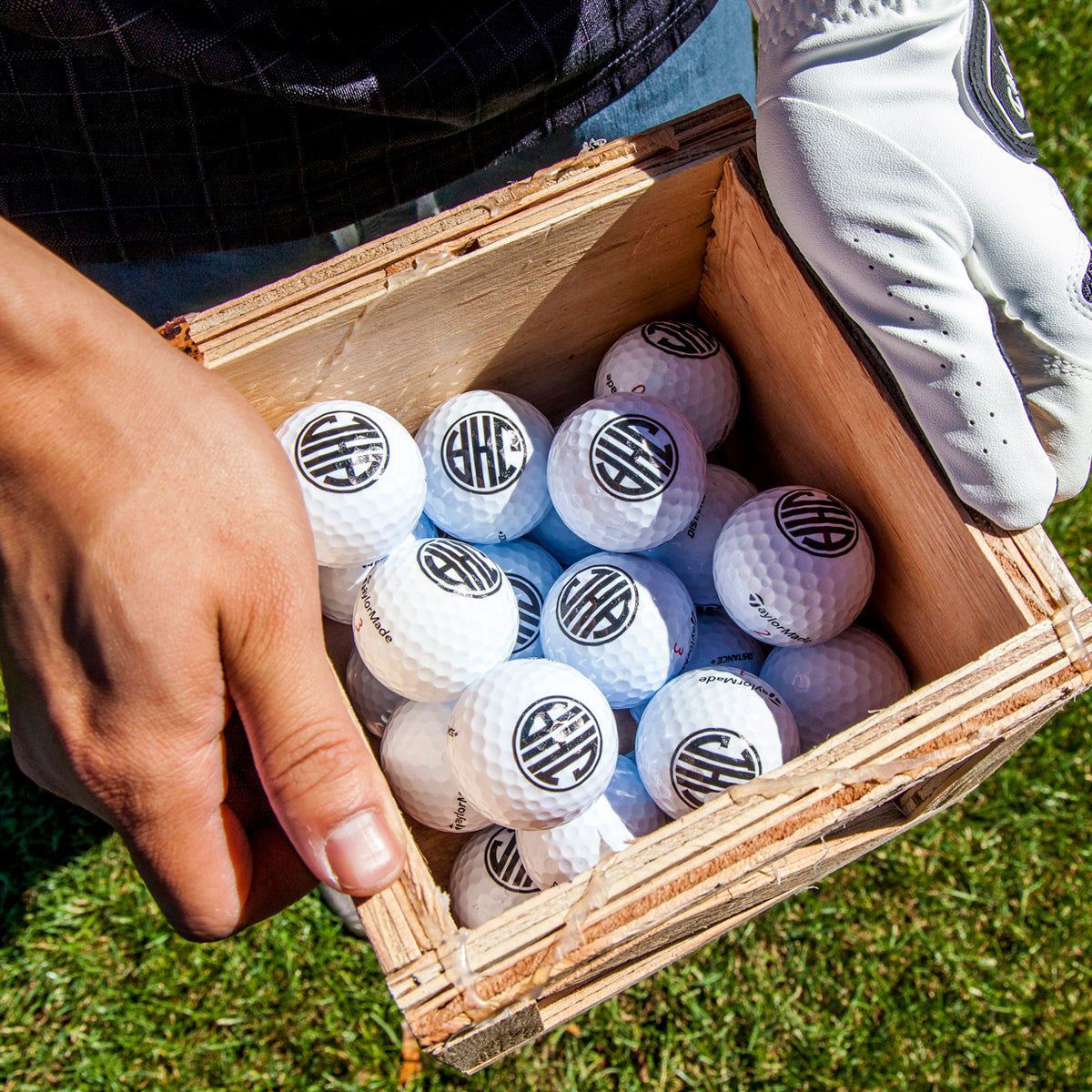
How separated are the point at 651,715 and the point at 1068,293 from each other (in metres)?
1.09

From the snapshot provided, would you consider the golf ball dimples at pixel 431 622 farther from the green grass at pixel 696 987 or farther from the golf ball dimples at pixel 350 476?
the green grass at pixel 696 987

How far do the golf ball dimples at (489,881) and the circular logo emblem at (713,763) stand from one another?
1.23 feet

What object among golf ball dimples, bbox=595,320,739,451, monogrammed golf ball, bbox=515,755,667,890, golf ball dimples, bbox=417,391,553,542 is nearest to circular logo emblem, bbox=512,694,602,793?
monogrammed golf ball, bbox=515,755,667,890

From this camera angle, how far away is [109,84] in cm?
149

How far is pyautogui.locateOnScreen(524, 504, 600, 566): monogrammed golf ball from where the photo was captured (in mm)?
2072

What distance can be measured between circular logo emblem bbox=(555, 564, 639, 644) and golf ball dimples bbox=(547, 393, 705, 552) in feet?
0.28

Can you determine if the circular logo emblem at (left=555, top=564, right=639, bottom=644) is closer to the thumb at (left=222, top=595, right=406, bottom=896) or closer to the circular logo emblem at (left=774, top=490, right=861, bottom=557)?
the circular logo emblem at (left=774, top=490, right=861, bottom=557)

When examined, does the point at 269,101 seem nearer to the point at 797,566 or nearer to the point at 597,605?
the point at 597,605

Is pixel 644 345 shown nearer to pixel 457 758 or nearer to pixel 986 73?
pixel 986 73

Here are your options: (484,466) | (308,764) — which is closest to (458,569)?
(484,466)

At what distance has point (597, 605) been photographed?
1.75 m

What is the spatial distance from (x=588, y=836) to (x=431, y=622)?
1.66 ft

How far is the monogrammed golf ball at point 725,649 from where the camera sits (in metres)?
1.94

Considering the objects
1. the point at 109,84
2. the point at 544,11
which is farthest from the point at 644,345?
the point at 109,84
